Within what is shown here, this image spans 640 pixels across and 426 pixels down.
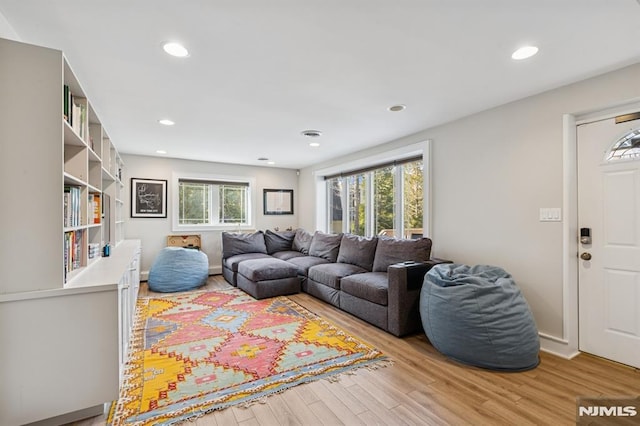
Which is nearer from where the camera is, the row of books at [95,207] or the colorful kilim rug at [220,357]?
the colorful kilim rug at [220,357]

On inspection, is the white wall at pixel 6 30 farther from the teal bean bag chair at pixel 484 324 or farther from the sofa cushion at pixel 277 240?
the sofa cushion at pixel 277 240

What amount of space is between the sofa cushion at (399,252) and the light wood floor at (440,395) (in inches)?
45.6

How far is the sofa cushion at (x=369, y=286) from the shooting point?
3.15 metres

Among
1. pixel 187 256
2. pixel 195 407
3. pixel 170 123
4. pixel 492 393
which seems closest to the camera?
pixel 195 407

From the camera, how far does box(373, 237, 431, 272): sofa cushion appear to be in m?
3.47

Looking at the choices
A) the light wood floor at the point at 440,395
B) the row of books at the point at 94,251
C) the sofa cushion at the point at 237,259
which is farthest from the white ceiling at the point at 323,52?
the sofa cushion at the point at 237,259

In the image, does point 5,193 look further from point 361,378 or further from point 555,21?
point 555,21

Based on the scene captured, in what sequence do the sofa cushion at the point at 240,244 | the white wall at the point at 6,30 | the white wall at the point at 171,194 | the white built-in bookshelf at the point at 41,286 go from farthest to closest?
1. the sofa cushion at the point at 240,244
2. the white wall at the point at 171,194
3. the white wall at the point at 6,30
4. the white built-in bookshelf at the point at 41,286

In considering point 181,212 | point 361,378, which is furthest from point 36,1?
point 181,212

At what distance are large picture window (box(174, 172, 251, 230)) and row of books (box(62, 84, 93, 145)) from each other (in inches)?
138

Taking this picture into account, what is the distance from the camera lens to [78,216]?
222cm

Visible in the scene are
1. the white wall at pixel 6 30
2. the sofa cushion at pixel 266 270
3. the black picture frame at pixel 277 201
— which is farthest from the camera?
the black picture frame at pixel 277 201

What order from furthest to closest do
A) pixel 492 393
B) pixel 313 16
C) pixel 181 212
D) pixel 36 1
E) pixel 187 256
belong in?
pixel 181 212, pixel 187 256, pixel 492 393, pixel 313 16, pixel 36 1

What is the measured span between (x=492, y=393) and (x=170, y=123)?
3964 mm
